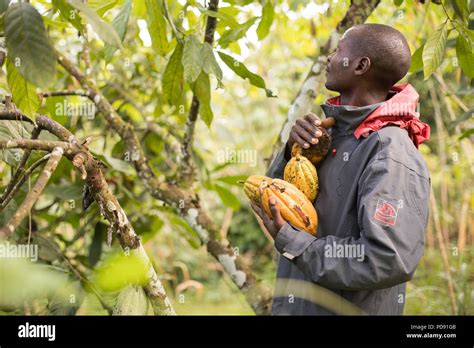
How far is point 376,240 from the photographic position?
42.6 inches

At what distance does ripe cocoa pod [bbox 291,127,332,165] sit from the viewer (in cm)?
129

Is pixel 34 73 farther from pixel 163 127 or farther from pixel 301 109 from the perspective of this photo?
pixel 163 127

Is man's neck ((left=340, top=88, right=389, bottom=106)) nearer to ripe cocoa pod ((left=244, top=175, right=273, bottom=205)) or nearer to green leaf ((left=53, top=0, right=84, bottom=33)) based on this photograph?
ripe cocoa pod ((left=244, top=175, right=273, bottom=205))

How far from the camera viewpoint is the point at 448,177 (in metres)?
4.88

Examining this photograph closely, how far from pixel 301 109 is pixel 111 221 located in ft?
3.22

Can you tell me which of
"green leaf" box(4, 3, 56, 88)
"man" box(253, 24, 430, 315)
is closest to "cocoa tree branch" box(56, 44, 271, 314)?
"man" box(253, 24, 430, 315)

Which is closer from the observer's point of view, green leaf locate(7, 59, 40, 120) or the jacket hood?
green leaf locate(7, 59, 40, 120)

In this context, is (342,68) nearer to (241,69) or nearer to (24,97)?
(241,69)

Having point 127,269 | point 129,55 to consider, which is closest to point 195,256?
point 129,55

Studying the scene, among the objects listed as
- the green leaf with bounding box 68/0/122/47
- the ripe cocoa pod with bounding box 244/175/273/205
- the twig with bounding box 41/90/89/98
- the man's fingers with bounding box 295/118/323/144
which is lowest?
the ripe cocoa pod with bounding box 244/175/273/205

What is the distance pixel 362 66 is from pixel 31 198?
82 centimetres
